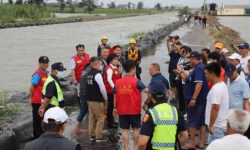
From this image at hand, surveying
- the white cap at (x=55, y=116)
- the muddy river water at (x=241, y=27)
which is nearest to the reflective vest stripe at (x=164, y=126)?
the white cap at (x=55, y=116)

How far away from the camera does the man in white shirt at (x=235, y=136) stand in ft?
8.36

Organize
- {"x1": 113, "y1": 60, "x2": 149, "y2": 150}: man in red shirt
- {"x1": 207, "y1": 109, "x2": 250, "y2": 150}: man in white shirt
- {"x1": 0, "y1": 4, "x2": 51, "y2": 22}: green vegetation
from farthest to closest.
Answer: {"x1": 0, "y1": 4, "x2": 51, "y2": 22}: green vegetation < {"x1": 113, "y1": 60, "x2": 149, "y2": 150}: man in red shirt < {"x1": 207, "y1": 109, "x2": 250, "y2": 150}: man in white shirt

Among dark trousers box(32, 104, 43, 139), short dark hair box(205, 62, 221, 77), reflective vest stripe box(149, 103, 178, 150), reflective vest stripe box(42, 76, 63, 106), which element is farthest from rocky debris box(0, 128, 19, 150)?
short dark hair box(205, 62, 221, 77)

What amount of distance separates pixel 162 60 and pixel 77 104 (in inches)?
329

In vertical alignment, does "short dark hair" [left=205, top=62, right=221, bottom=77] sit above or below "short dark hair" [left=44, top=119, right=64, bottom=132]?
above

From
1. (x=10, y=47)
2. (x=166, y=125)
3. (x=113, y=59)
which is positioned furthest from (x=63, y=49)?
(x=166, y=125)

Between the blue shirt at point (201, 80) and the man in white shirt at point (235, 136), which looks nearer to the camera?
the man in white shirt at point (235, 136)

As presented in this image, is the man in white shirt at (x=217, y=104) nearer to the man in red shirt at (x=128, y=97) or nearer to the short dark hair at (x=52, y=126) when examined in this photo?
the man in red shirt at (x=128, y=97)

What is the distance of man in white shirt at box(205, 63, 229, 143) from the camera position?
162 inches

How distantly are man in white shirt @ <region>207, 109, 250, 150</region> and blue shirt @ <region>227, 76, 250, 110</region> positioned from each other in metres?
1.83

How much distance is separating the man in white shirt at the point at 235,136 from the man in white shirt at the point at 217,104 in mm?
1425

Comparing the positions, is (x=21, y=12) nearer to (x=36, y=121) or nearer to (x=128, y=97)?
(x=36, y=121)

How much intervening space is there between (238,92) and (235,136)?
6.53ft

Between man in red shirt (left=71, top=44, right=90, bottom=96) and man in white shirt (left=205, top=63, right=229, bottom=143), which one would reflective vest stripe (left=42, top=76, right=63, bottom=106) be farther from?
man in white shirt (left=205, top=63, right=229, bottom=143)
